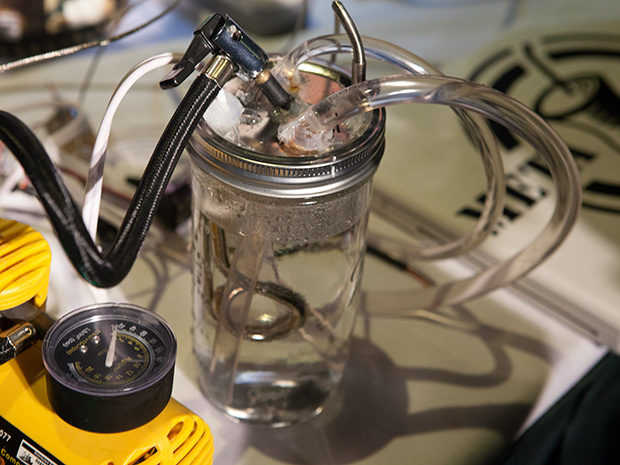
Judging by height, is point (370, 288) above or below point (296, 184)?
below

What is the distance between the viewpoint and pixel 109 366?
403 mm

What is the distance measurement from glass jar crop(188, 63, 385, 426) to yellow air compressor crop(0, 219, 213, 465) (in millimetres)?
77

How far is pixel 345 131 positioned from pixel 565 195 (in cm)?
16

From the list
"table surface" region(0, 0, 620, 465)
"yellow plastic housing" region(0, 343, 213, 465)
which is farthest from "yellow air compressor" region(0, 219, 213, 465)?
"table surface" region(0, 0, 620, 465)

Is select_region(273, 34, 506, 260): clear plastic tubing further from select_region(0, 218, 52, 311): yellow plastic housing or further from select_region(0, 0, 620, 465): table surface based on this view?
select_region(0, 218, 52, 311): yellow plastic housing

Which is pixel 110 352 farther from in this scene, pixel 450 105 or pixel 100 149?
pixel 450 105

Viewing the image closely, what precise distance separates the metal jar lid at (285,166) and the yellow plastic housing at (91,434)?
139 millimetres

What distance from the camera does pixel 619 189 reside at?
720 millimetres

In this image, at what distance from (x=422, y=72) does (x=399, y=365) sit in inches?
9.6

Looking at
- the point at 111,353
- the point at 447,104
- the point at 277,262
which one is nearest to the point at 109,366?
the point at 111,353

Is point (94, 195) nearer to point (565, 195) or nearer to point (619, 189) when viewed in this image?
point (565, 195)

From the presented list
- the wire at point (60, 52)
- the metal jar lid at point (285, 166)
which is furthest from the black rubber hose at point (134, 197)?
the wire at point (60, 52)

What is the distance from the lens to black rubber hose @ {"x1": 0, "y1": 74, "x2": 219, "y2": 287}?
37 cm

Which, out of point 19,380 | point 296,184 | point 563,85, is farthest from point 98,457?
point 563,85
